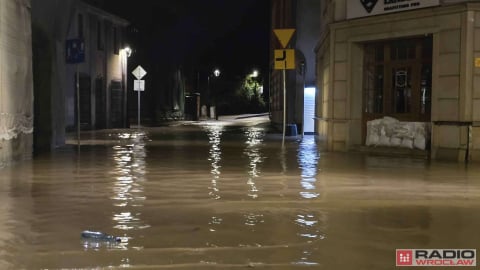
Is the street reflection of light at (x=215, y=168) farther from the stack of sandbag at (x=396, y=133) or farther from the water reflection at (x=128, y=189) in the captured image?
the stack of sandbag at (x=396, y=133)

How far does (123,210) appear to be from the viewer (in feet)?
27.2

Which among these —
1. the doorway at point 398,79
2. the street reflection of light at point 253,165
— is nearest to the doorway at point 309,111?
the street reflection of light at point 253,165

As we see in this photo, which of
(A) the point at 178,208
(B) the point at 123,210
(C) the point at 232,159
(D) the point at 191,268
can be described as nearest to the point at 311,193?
(A) the point at 178,208

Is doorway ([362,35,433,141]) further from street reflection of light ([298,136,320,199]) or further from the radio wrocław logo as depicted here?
the radio wrocław logo

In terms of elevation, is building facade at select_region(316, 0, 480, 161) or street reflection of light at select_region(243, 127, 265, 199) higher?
building facade at select_region(316, 0, 480, 161)

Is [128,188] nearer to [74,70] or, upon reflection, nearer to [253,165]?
[253,165]

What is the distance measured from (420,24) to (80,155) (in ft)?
31.6

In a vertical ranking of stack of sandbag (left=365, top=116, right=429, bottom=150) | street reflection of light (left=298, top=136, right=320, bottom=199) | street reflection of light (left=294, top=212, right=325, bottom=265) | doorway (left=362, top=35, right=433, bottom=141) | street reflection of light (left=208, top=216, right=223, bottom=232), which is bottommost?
street reflection of light (left=298, top=136, right=320, bottom=199)

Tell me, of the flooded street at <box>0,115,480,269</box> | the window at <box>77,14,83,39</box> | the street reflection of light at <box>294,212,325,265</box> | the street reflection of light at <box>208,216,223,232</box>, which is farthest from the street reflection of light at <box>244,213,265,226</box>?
the window at <box>77,14,83,39</box>

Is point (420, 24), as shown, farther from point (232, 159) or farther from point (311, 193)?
point (311, 193)

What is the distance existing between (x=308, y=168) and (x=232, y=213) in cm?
590

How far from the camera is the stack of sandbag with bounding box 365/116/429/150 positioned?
16.5 meters

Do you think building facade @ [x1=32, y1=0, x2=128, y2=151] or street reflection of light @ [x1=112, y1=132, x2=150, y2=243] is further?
building facade @ [x1=32, y1=0, x2=128, y2=151]

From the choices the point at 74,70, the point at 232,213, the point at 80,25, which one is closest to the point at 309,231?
the point at 232,213
